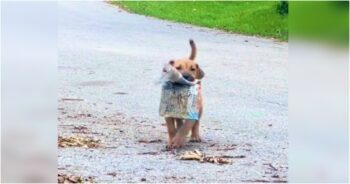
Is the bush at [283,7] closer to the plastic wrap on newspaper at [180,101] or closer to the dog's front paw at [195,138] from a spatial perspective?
the plastic wrap on newspaper at [180,101]

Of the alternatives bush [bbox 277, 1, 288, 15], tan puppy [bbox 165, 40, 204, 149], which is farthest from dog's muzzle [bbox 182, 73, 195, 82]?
bush [bbox 277, 1, 288, 15]

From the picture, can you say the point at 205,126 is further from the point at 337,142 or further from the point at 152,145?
the point at 337,142

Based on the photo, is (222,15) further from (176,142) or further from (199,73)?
(176,142)

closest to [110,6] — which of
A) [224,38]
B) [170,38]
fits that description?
[170,38]

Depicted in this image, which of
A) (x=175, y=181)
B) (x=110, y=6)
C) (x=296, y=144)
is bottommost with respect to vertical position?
(x=175, y=181)

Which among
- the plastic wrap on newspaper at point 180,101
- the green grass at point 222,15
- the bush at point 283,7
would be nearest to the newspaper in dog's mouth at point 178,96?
the plastic wrap on newspaper at point 180,101

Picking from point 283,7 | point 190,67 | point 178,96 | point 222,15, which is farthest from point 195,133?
point 283,7

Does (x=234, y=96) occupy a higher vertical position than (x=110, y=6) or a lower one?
lower
